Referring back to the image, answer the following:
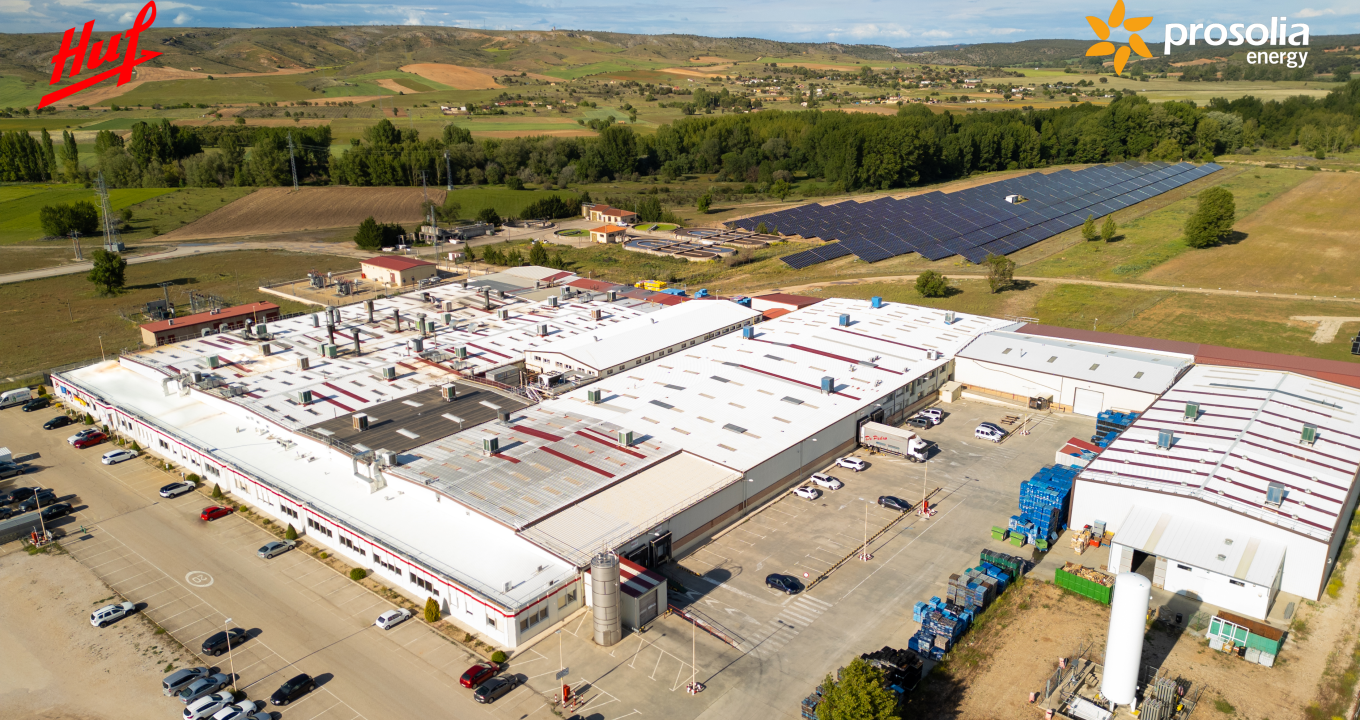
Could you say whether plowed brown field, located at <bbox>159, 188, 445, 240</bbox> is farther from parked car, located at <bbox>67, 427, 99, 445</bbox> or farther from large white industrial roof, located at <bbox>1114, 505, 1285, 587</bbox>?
large white industrial roof, located at <bbox>1114, 505, 1285, 587</bbox>

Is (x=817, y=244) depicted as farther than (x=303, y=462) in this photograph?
Yes

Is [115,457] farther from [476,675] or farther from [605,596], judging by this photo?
[605,596]

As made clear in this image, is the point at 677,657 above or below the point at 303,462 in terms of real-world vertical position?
below

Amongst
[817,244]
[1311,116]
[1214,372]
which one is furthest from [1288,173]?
[1214,372]

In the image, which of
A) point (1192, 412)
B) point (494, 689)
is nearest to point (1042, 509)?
point (1192, 412)

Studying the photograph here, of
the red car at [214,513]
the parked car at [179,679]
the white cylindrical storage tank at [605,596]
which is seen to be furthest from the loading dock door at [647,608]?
the red car at [214,513]

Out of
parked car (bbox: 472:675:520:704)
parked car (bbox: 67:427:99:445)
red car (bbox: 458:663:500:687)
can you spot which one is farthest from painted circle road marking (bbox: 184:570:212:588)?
parked car (bbox: 67:427:99:445)

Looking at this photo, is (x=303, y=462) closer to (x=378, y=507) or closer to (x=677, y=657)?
(x=378, y=507)

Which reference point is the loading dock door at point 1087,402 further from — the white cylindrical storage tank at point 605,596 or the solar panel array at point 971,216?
the solar panel array at point 971,216
